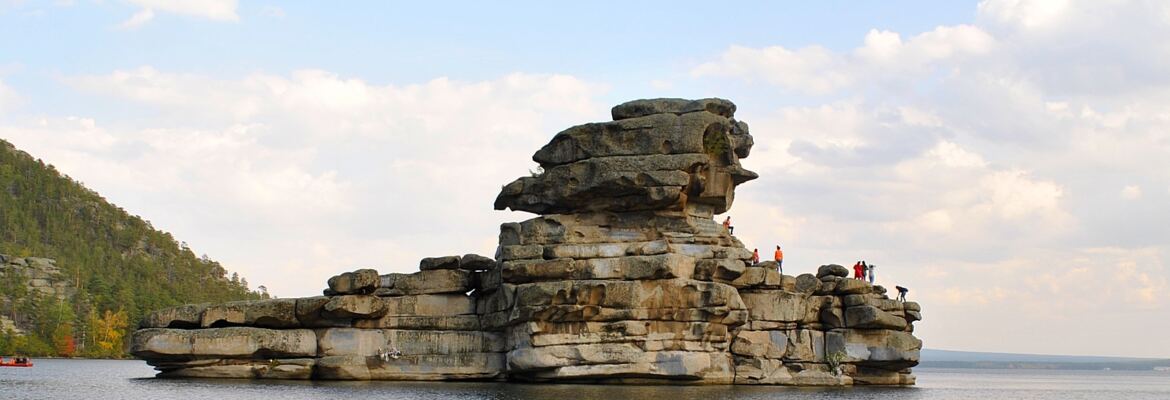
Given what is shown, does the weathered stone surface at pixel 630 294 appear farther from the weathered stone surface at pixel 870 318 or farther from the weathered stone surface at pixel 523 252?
the weathered stone surface at pixel 870 318

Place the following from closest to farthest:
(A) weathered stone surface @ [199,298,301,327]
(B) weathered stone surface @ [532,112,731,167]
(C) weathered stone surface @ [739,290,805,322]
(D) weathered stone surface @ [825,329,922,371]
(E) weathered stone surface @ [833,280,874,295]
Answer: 1. (B) weathered stone surface @ [532,112,731,167]
2. (A) weathered stone surface @ [199,298,301,327]
3. (C) weathered stone surface @ [739,290,805,322]
4. (D) weathered stone surface @ [825,329,922,371]
5. (E) weathered stone surface @ [833,280,874,295]

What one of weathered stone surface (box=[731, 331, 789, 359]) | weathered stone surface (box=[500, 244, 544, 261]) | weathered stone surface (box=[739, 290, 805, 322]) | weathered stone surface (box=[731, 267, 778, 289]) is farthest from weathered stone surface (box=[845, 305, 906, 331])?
weathered stone surface (box=[500, 244, 544, 261])

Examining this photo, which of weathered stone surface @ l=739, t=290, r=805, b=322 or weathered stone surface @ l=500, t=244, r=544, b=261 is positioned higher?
weathered stone surface @ l=500, t=244, r=544, b=261

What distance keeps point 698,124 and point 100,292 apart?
115 metres

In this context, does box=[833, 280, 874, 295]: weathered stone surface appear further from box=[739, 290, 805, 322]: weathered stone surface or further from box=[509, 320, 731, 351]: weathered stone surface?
box=[509, 320, 731, 351]: weathered stone surface

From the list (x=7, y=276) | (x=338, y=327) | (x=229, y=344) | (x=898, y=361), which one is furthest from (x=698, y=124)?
(x=7, y=276)

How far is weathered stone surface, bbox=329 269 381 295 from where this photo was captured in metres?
70.2

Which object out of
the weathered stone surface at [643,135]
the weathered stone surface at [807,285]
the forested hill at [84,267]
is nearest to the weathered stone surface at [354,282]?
the weathered stone surface at [643,135]

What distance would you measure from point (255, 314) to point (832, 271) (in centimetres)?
3053

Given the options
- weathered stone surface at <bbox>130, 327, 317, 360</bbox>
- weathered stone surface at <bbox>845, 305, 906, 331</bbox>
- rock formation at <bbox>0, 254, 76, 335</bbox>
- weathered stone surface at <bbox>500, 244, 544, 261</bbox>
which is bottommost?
weathered stone surface at <bbox>130, 327, 317, 360</bbox>

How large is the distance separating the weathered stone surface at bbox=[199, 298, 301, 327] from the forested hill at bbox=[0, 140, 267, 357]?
89312 millimetres

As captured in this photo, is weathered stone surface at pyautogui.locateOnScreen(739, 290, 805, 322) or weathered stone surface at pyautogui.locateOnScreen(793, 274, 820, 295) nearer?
weathered stone surface at pyautogui.locateOnScreen(739, 290, 805, 322)

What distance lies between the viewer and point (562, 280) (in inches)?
2635

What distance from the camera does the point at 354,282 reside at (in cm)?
7025
